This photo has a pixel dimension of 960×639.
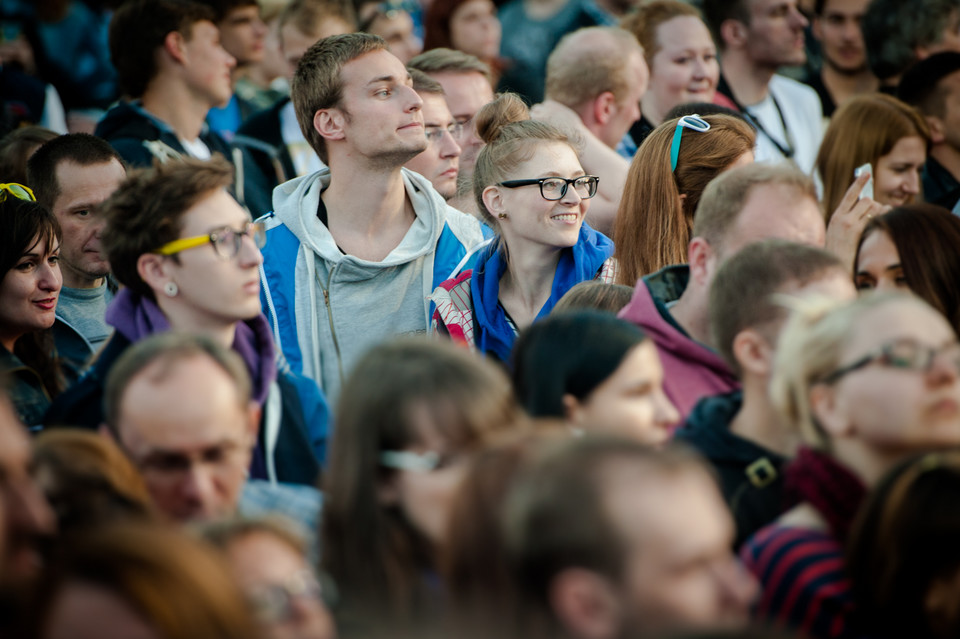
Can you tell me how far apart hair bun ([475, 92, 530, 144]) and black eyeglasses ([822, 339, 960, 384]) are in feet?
9.45

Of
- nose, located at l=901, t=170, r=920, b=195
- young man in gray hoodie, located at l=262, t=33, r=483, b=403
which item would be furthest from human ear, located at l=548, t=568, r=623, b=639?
nose, located at l=901, t=170, r=920, b=195

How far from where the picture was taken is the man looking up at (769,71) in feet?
22.5

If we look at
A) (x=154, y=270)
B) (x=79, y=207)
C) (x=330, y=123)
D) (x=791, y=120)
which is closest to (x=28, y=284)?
(x=79, y=207)

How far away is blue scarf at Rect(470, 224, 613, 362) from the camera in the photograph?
448 cm

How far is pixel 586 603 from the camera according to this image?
6.57 ft

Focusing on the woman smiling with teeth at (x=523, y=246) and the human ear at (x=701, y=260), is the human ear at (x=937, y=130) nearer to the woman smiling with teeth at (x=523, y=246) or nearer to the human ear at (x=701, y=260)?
the woman smiling with teeth at (x=523, y=246)

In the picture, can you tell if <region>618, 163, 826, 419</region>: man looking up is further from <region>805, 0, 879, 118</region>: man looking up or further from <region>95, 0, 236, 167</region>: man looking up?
<region>805, 0, 879, 118</region>: man looking up

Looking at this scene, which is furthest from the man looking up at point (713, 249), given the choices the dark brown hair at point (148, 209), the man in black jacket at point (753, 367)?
the dark brown hair at point (148, 209)

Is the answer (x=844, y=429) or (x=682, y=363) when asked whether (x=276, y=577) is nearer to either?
(x=844, y=429)

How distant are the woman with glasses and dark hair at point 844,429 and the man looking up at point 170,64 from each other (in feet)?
13.9

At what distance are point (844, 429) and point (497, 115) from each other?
298 cm

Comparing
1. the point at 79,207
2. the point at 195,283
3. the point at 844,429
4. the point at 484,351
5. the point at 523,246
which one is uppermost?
the point at 844,429

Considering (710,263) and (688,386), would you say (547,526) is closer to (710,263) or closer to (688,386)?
(688,386)

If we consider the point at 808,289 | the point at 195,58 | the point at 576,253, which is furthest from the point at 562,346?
the point at 195,58
